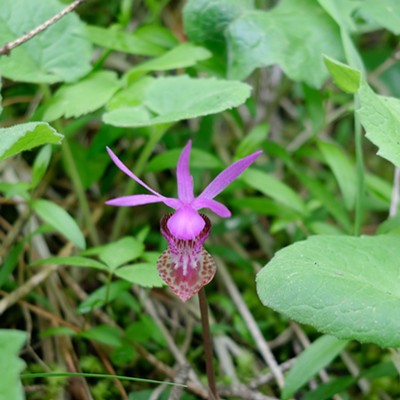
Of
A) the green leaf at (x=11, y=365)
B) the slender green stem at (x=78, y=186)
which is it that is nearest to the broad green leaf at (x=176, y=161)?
the slender green stem at (x=78, y=186)

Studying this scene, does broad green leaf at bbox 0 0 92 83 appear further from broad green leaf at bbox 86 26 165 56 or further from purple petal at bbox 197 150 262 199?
purple petal at bbox 197 150 262 199

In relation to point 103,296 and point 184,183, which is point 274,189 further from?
point 184,183

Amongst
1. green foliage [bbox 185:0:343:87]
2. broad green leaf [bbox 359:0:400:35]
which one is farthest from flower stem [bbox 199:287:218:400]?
broad green leaf [bbox 359:0:400:35]

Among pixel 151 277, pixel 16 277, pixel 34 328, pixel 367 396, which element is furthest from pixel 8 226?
pixel 367 396

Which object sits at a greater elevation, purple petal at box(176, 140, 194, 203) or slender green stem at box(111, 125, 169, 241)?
purple petal at box(176, 140, 194, 203)

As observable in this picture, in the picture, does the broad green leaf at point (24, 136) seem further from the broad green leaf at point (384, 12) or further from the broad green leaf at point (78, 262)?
the broad green leaf at point (384, 12)

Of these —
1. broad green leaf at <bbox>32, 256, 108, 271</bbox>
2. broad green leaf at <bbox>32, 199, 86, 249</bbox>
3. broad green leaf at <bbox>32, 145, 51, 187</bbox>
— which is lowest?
broad green leaf at <bbox>32, 199, 86, 249</bbox>

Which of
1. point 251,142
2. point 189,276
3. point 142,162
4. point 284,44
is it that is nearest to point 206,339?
point 189,276
